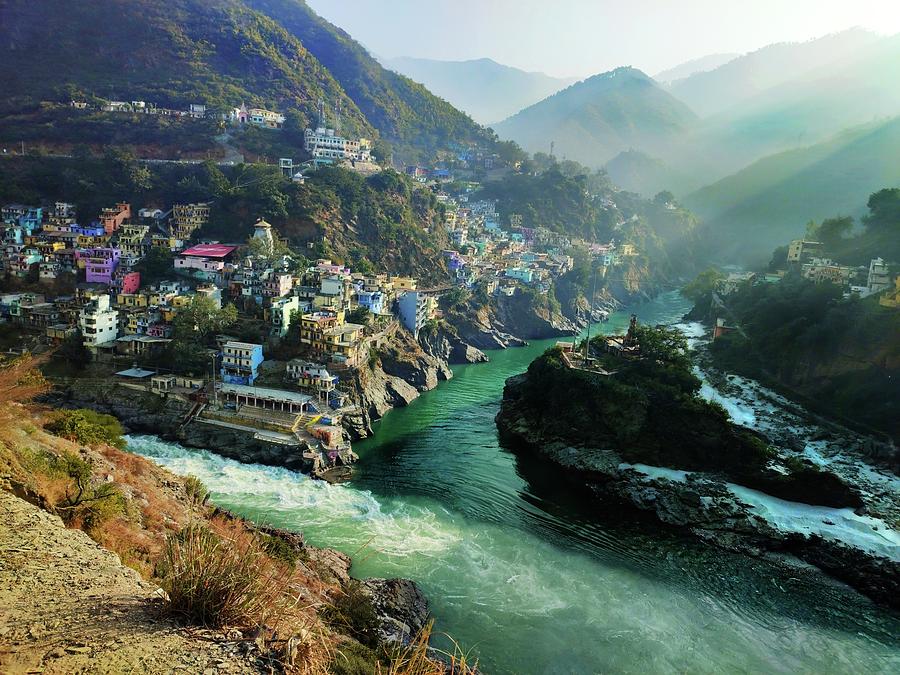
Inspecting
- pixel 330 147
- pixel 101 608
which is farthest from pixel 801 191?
pixel 101 608

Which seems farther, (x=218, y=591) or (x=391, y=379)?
(x=391, y=379)

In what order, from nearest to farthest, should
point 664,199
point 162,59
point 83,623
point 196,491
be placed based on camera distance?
1. point 83,623
2. point 196,491
3. point 162,59
4. point 664,199

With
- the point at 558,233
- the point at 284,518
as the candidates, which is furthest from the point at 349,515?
the point at 558,233

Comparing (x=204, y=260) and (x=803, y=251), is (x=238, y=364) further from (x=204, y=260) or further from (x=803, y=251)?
(x=803, y=251)

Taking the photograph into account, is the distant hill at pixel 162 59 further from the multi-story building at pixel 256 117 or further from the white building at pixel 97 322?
the white building at pixel 97 322

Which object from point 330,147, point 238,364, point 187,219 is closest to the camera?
point 238,364

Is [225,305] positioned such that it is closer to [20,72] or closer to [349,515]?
[349,515]
